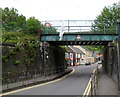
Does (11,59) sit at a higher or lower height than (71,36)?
lower

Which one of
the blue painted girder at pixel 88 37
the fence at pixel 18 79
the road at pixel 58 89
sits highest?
the blue painted girder at pixel 88 37

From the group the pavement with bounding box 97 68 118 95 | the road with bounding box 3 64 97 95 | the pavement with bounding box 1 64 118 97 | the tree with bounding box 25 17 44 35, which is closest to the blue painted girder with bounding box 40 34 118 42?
the tree with bounding box 25 17 44 35

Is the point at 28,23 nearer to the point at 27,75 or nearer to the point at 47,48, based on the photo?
the point at 47,48

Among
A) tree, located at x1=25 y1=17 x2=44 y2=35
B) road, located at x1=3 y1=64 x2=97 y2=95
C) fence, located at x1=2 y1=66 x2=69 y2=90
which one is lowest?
road, located at x1=3 y1=64 x2=97 y2=95

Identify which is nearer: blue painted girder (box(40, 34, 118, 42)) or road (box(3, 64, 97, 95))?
road (box(3, 64, 97, 95))

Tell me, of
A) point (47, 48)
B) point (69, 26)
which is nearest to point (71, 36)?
point (69, 26)

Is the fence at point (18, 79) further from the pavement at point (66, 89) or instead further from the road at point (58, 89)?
the road at point (58, 89)

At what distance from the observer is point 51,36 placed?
30.4 m

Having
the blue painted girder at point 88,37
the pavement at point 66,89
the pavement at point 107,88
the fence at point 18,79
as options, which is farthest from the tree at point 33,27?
the pavement at point 107,88

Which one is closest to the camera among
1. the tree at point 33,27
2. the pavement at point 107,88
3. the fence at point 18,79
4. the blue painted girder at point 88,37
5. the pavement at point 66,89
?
the pavement at point 107,88

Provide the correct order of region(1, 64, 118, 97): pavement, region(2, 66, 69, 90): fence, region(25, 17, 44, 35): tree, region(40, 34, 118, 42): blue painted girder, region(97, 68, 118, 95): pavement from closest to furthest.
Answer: region(97, 68, 118, 95): pavement → region(1, 64, 118, 97): pavement → region(2, 66, 69, 90): fence → region(40, 34, 118, 42): blue painted girder → region(25, 17, 44, 35): tree

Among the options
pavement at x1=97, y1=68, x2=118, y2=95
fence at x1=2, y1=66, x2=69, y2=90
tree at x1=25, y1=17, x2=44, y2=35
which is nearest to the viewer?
pavement at x1=97, y1=68, x2=118, y2=95

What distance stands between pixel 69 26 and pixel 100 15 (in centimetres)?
2532

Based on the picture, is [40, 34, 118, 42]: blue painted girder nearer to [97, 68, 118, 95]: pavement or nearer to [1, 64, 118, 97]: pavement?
[1, 64, 118, 97]: pavement
